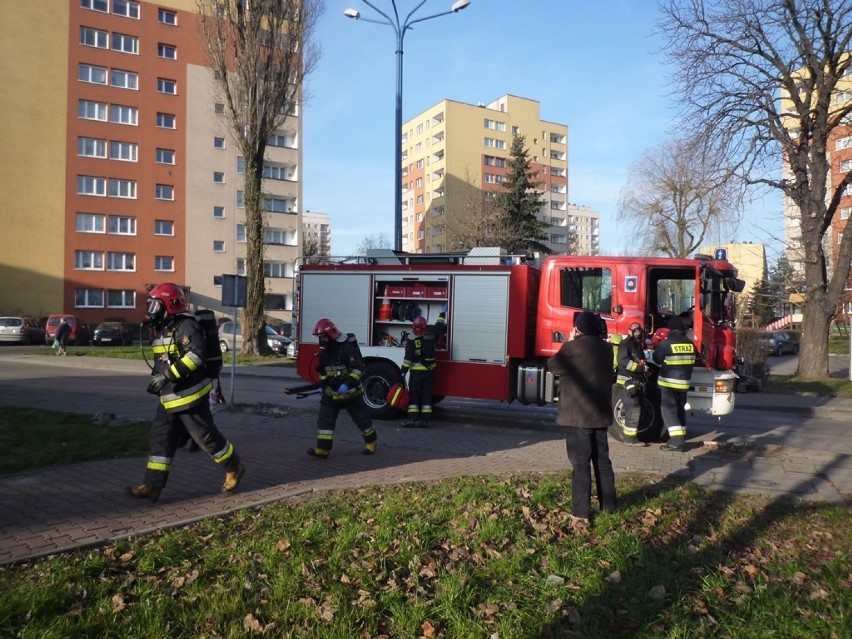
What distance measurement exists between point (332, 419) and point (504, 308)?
3.85 meters

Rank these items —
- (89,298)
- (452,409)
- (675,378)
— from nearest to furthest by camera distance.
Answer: (675,378), (452,409), (89,298)

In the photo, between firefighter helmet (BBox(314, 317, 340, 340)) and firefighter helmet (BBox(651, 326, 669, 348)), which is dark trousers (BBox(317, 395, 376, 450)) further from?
firefighter helmet (BBox(651, 326, 669, 348))

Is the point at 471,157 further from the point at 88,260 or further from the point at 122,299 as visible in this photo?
the point at 88,260

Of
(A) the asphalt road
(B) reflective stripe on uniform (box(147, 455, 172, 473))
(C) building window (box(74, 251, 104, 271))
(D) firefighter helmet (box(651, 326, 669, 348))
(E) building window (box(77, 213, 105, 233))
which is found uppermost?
(E) building window (box(77, 213, 105, 233))

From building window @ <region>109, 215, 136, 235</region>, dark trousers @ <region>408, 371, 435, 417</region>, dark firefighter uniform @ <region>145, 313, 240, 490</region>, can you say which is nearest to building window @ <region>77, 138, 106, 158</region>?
building window @ <region>109, 215, 136, 235</region>

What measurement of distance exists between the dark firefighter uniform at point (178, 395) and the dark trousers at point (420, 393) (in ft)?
16.6

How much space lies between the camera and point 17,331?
35875 millimetres

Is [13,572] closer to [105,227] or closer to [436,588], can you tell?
[436,588]

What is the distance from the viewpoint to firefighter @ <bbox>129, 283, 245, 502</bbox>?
19.1 ft

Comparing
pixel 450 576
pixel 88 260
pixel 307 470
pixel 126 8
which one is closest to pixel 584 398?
pixel 450 576

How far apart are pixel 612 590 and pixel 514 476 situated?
3050 millimetres

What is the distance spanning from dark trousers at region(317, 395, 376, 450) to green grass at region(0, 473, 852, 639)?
2.13 metres

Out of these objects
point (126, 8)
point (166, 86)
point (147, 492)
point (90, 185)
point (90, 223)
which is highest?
point (126, 8)

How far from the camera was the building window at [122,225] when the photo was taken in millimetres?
46312
